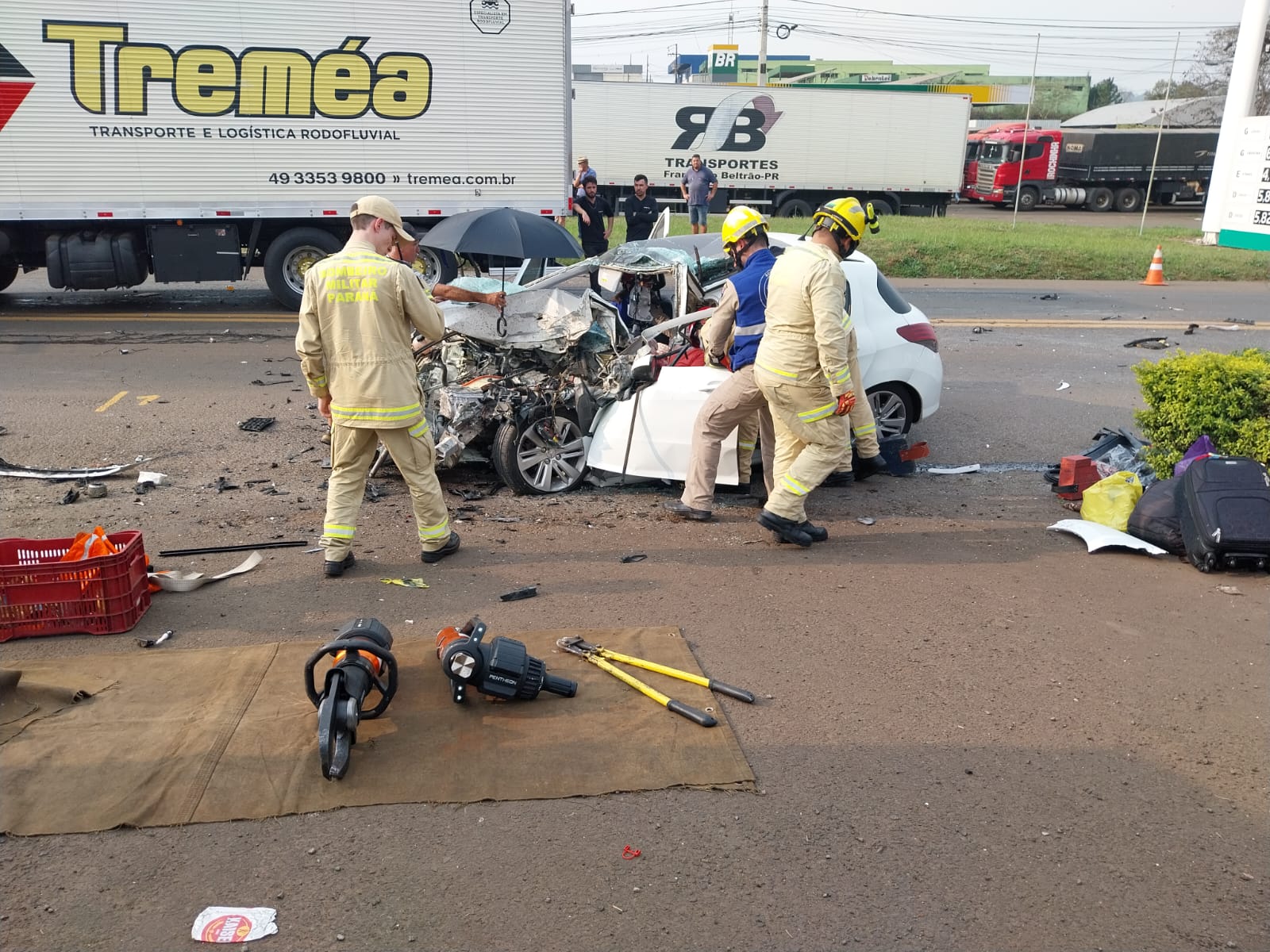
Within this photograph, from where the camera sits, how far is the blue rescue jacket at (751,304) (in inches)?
239

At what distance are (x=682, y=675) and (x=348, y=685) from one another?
4.59ft

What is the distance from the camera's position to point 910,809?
347 cm

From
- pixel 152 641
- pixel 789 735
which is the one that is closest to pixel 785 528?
pixel 789 735

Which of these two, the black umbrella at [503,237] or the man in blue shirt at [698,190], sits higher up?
the man in blue shirt at [698,190]

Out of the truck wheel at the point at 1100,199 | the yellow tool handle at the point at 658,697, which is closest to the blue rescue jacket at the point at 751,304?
the yellow tool handle at the point at 658,697

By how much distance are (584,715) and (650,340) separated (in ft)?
11.6

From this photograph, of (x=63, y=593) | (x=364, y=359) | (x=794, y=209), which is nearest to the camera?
(x=63, y=593)

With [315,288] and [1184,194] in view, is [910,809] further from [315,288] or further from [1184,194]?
[1184,194]

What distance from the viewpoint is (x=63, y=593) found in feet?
14.7

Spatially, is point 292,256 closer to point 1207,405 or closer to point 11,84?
point 11,84

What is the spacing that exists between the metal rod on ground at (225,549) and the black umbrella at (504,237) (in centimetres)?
215

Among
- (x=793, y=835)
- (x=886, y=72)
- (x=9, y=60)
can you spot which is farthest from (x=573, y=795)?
(x=886, y=72)

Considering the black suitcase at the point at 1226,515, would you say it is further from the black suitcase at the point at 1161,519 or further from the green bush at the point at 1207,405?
Result: the green bush at the point at 1207,405

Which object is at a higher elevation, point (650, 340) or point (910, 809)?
point (650, 340)
